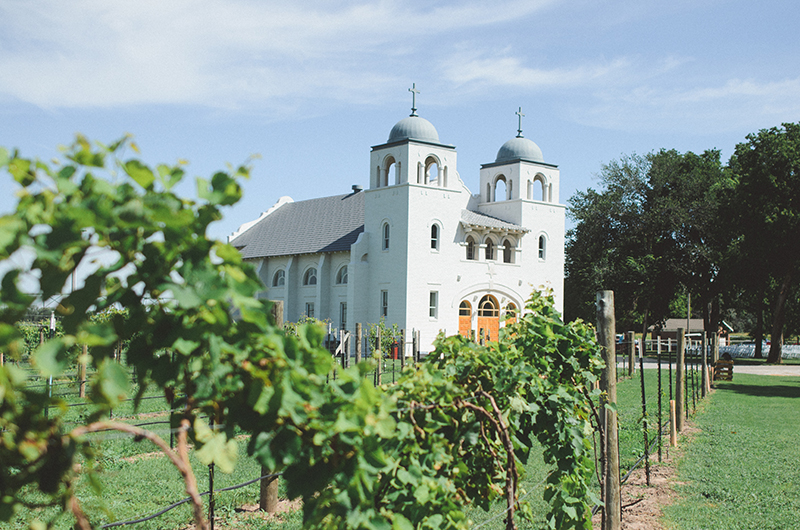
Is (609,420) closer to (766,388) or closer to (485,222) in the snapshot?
(766,388)

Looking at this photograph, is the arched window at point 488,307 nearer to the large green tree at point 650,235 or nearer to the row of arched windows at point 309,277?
the row of arched windows at point 309,277

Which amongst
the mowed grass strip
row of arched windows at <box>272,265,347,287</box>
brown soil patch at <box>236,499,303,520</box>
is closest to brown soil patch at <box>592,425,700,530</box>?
the mowed grass strip

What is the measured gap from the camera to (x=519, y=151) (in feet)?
139

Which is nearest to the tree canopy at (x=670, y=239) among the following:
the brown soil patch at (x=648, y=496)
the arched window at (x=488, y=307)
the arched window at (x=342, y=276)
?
the arched window at (x=488, y=307)

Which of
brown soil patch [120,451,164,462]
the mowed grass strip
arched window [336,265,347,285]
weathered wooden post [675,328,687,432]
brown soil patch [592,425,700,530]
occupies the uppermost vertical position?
arched window [336,265,347,285]

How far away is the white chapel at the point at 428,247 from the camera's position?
121ft

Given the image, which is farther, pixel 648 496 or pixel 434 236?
pixel 434 236

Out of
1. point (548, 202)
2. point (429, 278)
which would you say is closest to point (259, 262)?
point (429, 278)

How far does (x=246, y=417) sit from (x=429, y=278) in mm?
34939

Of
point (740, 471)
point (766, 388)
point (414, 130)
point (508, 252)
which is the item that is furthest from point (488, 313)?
point (740, 471)

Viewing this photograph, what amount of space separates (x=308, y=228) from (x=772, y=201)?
28542 mm

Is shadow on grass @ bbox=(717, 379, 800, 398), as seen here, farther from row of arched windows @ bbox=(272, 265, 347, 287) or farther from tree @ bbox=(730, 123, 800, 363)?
row of arched windows @ bbox=(272, 265, 347, 287)

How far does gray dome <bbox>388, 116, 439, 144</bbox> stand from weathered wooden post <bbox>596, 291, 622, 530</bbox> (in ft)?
103

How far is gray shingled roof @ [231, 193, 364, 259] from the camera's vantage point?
139ft
